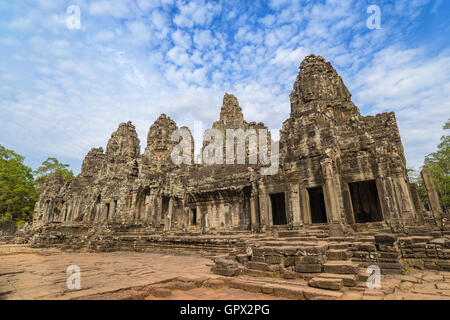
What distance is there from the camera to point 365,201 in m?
15.9

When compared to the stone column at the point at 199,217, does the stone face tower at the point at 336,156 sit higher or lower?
higher

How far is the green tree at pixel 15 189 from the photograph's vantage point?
3644cm

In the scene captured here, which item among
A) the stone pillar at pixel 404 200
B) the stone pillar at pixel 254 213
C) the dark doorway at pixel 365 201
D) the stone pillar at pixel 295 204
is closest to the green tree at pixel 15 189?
the stone pillar at pixel 254 213

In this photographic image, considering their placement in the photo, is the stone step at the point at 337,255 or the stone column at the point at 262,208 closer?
the stone step at the point at 337,255

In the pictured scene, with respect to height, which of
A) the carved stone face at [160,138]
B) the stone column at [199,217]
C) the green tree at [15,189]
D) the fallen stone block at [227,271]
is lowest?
the fallen stone block at [227,271]

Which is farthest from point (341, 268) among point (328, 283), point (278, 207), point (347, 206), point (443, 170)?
point (443, 170)

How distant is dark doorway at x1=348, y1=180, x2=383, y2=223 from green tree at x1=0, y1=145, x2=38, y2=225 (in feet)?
155

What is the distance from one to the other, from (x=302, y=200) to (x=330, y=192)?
1.78m

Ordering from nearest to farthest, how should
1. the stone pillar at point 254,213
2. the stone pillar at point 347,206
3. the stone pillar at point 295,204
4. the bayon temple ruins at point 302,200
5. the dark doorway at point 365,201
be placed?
the bayon temple ruins at point 302,200 → the stone pillar at point 347,206 → the stone pillar at point 295,204 → the stone pillar at point 254,213 → the dark doorway at point 365,201

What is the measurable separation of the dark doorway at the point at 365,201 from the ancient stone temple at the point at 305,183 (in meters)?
0.06

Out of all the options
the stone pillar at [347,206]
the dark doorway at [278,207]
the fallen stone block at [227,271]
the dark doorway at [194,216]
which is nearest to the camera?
the fallen stone block at [227,271]

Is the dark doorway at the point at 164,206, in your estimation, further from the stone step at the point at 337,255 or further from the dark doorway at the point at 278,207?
the stone step at the point at 337,255

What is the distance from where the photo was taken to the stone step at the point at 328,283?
404cm

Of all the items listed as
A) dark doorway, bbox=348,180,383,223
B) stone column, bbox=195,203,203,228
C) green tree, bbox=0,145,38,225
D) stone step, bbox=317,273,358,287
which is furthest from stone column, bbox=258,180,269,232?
green tree, bbox=0,145,38,225
